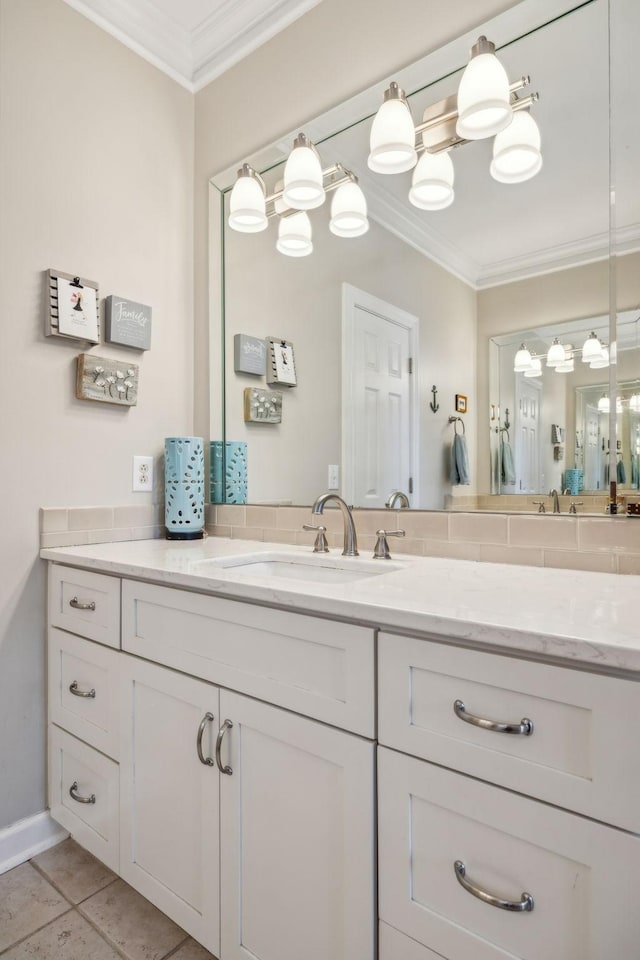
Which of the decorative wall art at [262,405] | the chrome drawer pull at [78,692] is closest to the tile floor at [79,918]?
the chrome drawer pull at [78,692]

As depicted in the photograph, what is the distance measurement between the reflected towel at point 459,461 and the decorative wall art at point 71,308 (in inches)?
45.6

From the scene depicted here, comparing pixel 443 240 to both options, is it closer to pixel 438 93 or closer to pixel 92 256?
pixel 438 93

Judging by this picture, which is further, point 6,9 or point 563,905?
point 6,9

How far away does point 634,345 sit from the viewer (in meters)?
1.19

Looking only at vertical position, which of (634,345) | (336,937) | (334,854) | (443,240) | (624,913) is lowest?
(336,937)

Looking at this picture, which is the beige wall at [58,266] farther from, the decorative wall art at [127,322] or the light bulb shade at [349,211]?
the light bulb shade at [349,211]

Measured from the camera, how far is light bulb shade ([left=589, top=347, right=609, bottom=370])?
1227 millimetres

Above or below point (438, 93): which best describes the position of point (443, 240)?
below

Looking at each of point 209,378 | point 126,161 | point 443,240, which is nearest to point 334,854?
point 443,240

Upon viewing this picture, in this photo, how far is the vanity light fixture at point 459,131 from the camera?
50.4 inches

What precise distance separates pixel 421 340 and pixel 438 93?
0.67m

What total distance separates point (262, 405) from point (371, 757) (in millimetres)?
1340

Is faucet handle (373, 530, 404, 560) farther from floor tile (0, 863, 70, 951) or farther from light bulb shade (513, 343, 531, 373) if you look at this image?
floor tile (0, 863, 70, 951)

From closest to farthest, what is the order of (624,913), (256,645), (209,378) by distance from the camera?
(624,913) < (256,645) < (209,378)
